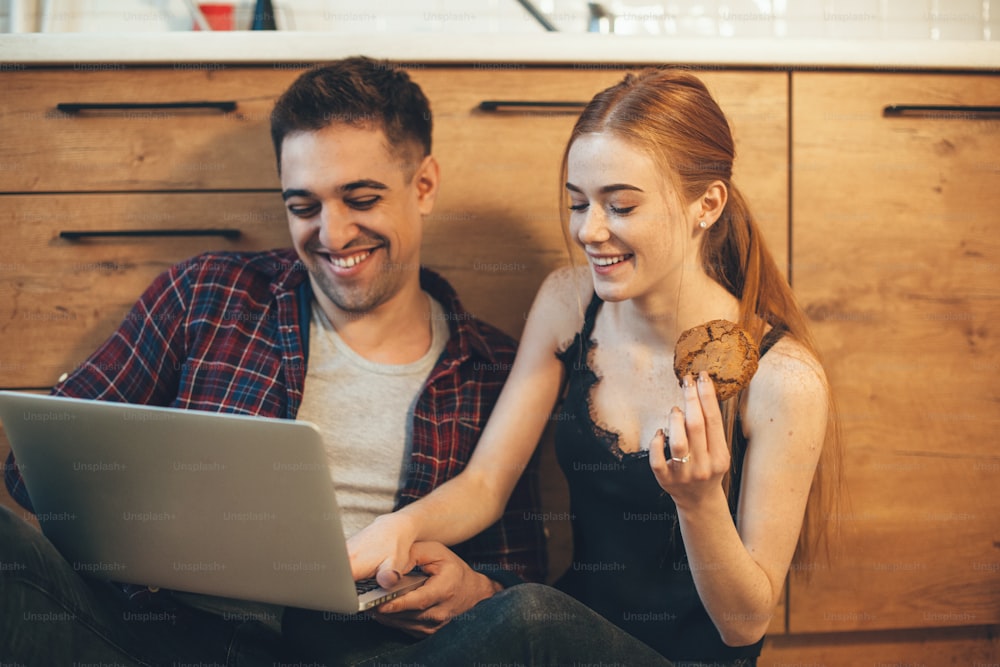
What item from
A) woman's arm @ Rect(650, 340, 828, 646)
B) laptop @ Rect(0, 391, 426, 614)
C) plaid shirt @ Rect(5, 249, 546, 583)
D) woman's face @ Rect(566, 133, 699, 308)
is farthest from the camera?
plaid shirt @ Rect(5, 249, 546, 583)

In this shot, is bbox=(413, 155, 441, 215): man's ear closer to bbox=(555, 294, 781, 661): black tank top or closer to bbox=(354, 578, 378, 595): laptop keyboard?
bbox=(555, 294, 781, 661): black tank top

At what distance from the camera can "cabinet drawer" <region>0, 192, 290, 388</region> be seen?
1303 millimetres

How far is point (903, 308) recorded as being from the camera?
1.34 meters

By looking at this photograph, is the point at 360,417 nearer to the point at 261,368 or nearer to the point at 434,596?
the point at 261,368

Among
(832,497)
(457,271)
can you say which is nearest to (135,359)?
(457,271)

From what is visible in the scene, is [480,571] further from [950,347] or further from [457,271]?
[950,347]

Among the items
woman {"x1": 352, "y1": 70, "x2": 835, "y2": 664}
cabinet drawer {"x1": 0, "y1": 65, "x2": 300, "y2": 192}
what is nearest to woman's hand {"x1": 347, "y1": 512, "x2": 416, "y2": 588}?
woman {"x1": 352, "y1": 70, "x2": 835, "y2": 664}

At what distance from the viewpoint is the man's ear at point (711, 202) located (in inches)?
42.2

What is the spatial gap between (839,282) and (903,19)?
79cm

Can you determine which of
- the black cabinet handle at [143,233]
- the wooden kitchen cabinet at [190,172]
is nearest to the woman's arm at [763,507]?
the wooden kitchen cabinet at [190,172]

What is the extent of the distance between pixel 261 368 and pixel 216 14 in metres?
0.82

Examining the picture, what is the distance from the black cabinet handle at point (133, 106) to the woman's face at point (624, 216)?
58 cm

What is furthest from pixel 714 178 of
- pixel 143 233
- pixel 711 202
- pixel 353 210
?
pixel 143 233

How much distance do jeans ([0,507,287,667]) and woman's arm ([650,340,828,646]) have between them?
0.52 m
